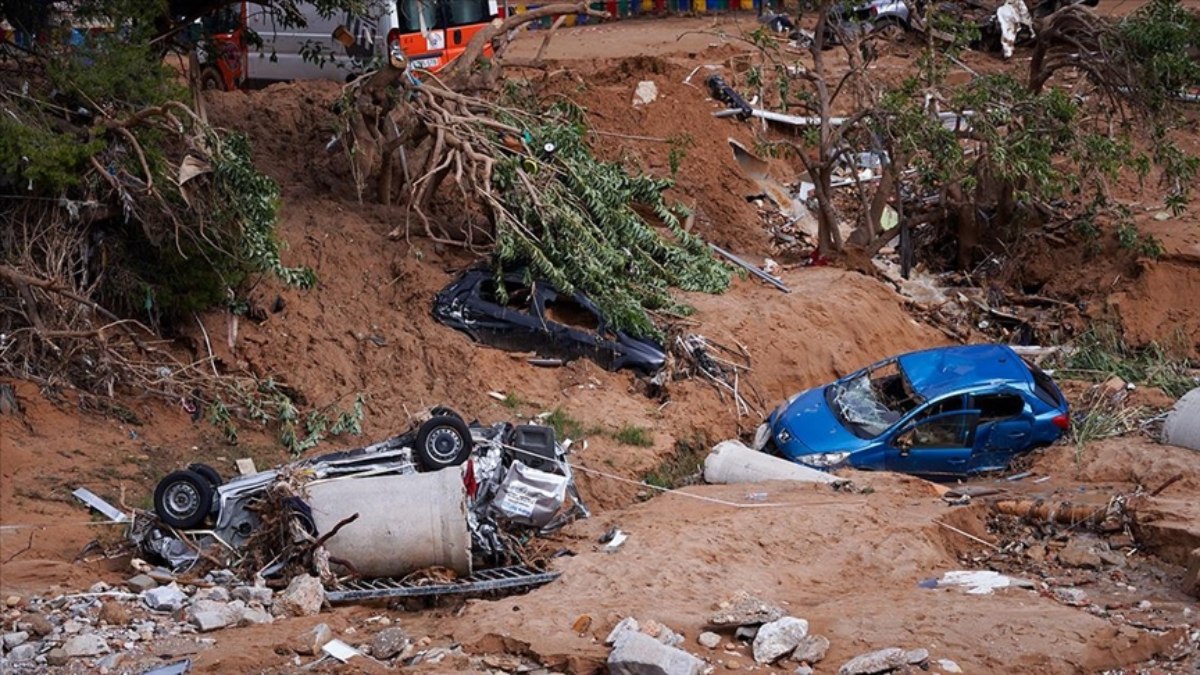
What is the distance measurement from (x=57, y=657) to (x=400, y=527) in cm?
289

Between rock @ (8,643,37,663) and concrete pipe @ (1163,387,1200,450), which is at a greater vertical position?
rock @ (8,643,37,663)

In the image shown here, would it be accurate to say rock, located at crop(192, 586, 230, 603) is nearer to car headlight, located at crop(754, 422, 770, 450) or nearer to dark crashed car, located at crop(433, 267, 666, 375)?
dark crashed car, located at crop(433, 267, 666, 375)

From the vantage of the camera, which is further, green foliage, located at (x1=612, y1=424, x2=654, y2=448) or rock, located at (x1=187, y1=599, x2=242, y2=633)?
green foliage, located at (x1=612, y1=424, x2=654, y2=448)

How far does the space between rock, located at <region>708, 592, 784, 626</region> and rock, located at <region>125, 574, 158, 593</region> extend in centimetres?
454

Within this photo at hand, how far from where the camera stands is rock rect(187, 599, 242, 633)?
37.2ft

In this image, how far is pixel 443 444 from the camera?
44.1 ft

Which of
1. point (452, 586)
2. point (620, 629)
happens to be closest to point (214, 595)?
point (452, 586)

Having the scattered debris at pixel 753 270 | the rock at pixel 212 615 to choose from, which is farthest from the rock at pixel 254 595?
the scattered debris at pixel 753 270

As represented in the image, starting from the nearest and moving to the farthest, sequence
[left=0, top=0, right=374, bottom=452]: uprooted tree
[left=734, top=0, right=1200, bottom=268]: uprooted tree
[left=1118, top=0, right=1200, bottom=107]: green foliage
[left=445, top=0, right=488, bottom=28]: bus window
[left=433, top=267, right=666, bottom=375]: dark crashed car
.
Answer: [left=0, top=0, right=374, bottom=452]: uprooted tree < [left=433, top=267, right=666, bottom=375]: dark crashed car < [left=734, top=0, right=1200, bottom=268]: uprooted tree < [left=1118, top=0, right=1200, bottom=107]: green foliage < [left=445, top=0, right=488, bottom=28]: bus window

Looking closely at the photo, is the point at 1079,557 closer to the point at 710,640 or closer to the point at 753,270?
the point at 710,640

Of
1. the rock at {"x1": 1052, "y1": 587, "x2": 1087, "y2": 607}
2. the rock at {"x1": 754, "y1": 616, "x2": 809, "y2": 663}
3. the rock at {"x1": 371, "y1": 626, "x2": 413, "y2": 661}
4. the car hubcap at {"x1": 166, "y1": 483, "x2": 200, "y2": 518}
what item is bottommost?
the rock at {"x1": 1052, "y1": 587, "x2": 1087, "y2": 607}

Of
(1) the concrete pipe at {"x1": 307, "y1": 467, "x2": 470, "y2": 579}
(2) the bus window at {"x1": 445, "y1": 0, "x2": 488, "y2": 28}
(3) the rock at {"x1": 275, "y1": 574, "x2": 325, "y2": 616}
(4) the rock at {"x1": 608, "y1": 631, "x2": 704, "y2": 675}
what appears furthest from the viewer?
(2) the bus window at {"x1": 445, "y1": 0, "x2": 488, "y2": 28}

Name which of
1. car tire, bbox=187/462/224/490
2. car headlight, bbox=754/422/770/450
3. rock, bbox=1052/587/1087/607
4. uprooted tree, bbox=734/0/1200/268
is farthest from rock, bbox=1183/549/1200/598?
uprooted tree, bbox=734/0/1200/268

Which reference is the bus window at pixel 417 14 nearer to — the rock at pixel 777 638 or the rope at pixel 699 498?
the rope at pixel 699 498
